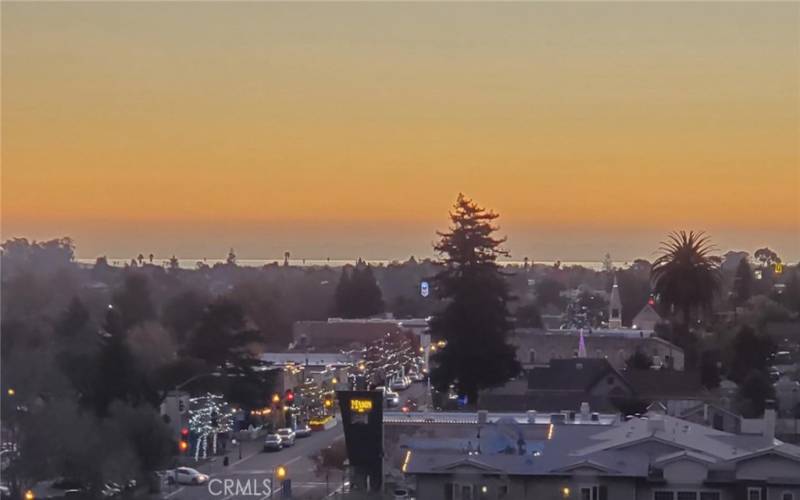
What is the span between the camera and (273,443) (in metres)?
22.5

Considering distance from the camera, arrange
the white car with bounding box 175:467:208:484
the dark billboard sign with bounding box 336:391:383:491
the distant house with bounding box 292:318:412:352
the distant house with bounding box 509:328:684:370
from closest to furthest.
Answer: the dark billboard sign with bounding box 336:391:383:491 → the white car with bounding box 175:467:208:484 → the distant house with bounding box 509:328:684:370 → the distant house with bounding box 292:318:412:352

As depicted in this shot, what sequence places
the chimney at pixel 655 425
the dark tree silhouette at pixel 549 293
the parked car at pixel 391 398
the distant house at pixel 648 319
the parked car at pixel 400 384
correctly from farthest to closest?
the dark tree silhouette at pixel 549 293, the distant house at pixel 648 319, the parked car at pixel 400 384, the parked car at pixel 391 398, the chimney at pixel 655 425

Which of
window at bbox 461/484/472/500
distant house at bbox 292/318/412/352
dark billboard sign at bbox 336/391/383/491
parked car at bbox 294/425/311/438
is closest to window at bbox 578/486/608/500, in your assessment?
window at bbox 461/484/472/500

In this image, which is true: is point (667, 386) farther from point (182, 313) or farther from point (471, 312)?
point (182, 313)

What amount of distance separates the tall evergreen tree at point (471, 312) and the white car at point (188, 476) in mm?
7006

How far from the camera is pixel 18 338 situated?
1667 cm

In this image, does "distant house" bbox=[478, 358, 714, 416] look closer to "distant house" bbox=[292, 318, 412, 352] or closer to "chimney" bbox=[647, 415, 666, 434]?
"chimney" bbox=[647, 415, 666, 434]

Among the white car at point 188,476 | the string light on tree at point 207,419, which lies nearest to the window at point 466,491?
the white car at point 188,476

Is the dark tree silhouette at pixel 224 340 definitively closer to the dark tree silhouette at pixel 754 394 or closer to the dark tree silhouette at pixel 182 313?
the dark tree silhouette at pixel 182 313

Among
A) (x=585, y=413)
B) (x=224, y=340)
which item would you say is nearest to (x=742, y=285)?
(x=224, y=340)

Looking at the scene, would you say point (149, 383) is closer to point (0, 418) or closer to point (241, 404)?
point (241, 404)

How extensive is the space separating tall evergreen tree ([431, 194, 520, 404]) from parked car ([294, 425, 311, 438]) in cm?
226

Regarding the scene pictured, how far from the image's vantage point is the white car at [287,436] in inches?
900

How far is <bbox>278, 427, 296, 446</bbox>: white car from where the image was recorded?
75.0 feet
